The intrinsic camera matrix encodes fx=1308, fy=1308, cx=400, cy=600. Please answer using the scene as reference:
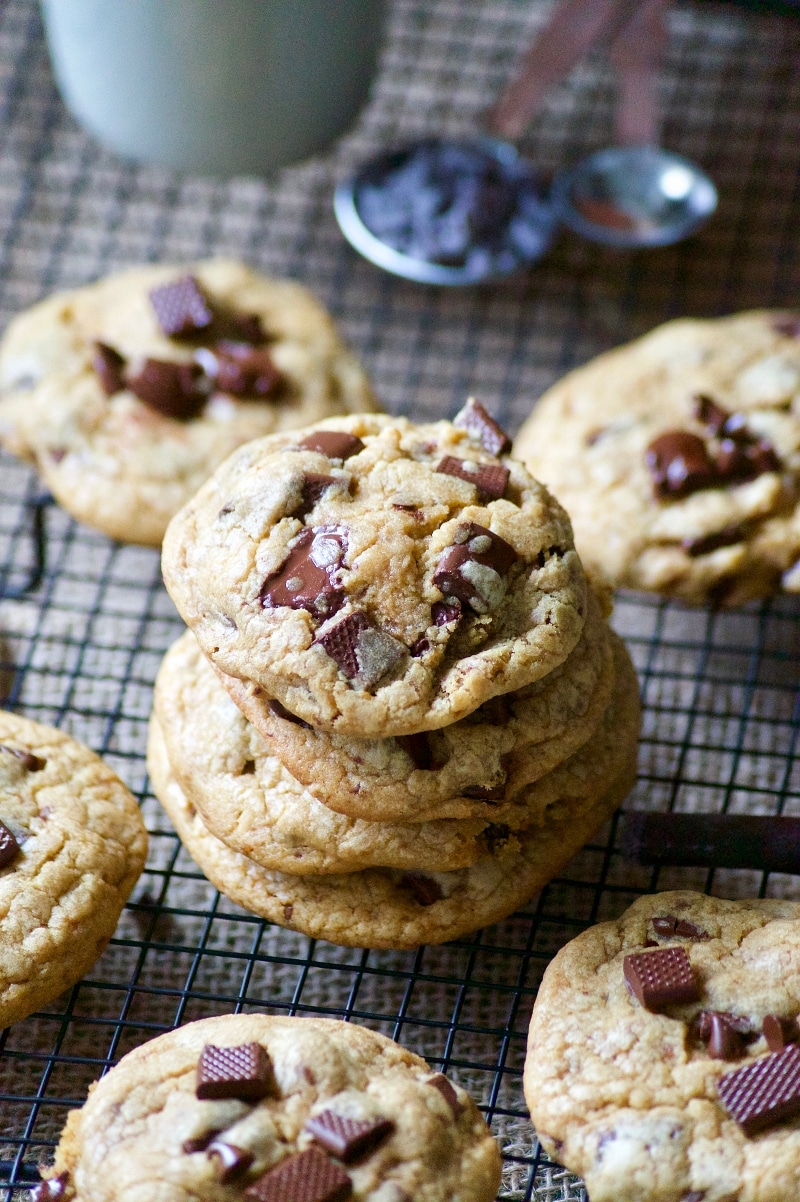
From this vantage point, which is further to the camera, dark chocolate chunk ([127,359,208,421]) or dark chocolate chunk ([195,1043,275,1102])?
dark chocolate chunk ([127,359,208,421])

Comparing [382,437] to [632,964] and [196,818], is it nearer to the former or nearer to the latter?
[196,818]

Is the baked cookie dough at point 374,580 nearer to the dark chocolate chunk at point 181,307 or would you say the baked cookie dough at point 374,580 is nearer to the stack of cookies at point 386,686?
the stack of cookies at point 386,686

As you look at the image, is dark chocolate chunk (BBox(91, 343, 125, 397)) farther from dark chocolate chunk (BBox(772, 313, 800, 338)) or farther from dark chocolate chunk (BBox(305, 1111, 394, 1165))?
dark chocolate chunk (BBox(305, 1111, 394, 1165))

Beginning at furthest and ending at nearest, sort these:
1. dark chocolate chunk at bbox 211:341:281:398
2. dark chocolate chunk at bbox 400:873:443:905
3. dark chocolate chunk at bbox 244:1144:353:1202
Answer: dark chocolate chunk at bbox 211:341:281:398 < dark chocolate chunk at bbox 400:873:443:905 < dark chocolate chunk at bbox 244:1144:353:1202

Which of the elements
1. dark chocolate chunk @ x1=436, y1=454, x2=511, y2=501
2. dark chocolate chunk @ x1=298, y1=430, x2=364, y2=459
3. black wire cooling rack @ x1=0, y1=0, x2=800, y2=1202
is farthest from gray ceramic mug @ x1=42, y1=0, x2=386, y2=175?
dark chocolate chunk @ x1=436, y1=454, x2=511, y2=501

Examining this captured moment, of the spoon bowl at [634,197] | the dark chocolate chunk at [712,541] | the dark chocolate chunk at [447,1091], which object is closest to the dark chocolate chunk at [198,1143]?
the dark chocolate chunk at [447,1091]

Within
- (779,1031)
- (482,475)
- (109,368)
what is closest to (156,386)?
(109,368)

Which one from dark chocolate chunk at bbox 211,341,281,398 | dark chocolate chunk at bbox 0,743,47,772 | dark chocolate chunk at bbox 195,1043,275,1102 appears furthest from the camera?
dark chocolate chunk at bbox 211,341,281,398

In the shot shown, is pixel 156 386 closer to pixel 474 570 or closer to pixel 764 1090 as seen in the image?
pixel 474 570
